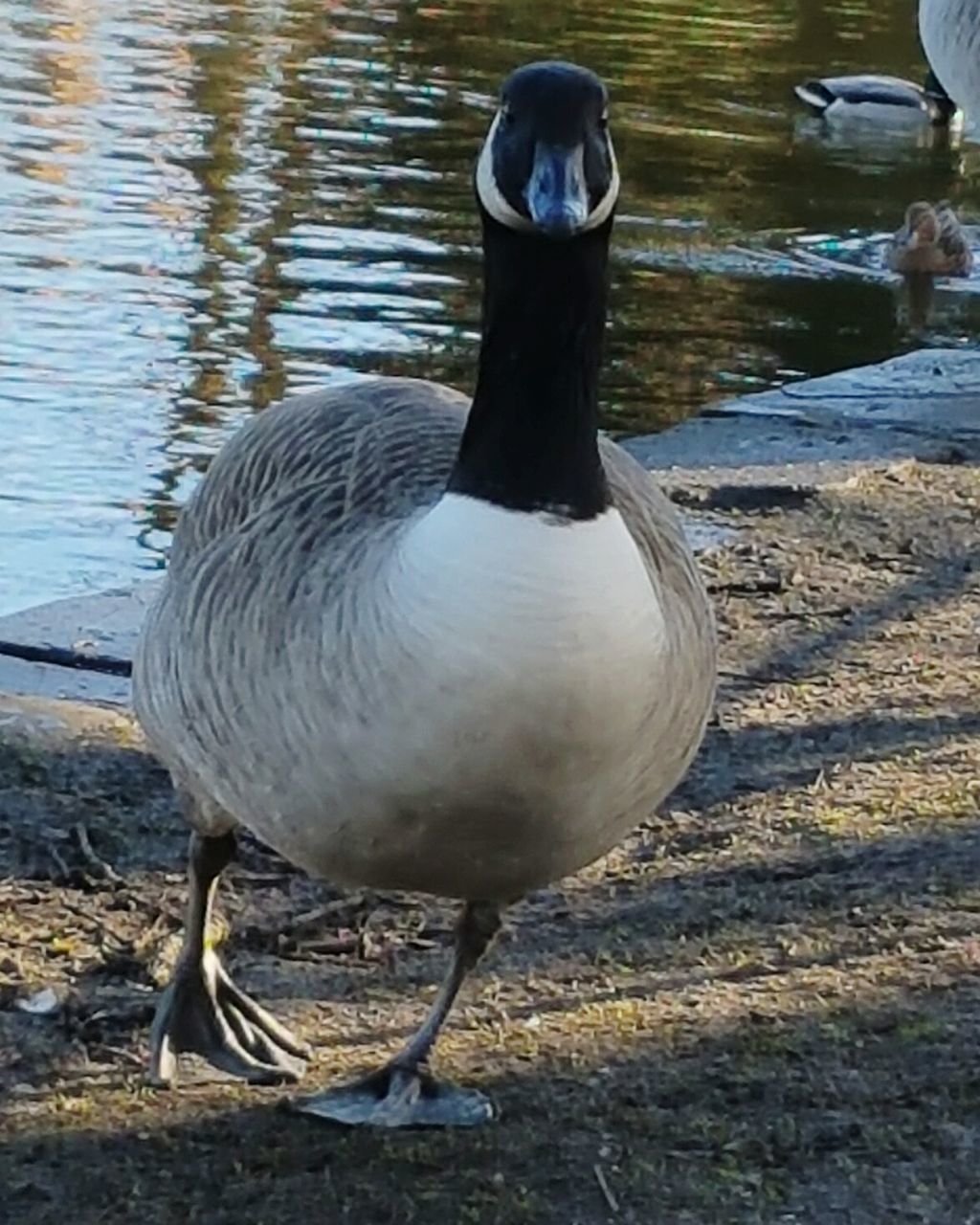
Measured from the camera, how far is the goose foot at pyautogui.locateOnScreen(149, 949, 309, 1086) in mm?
3953

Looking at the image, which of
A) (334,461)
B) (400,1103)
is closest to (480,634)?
(334,461)

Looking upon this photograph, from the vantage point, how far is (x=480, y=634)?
3.18 m

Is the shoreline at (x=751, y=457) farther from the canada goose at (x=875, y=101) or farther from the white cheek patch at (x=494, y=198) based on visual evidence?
the canada goose at (x=875, y=101)

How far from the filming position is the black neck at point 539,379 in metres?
3.32

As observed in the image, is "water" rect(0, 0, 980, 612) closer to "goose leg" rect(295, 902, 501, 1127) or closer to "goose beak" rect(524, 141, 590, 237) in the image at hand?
"goose leg" rect(295, 902, 501, 1127)

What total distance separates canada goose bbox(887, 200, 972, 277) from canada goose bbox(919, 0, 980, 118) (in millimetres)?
1056

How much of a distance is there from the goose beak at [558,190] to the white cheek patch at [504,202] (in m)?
0.07

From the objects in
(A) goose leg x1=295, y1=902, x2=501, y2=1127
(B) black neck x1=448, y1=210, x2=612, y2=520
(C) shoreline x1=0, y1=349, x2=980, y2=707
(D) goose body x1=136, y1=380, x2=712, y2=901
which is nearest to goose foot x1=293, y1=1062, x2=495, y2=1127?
(A) goose leg x1=295, y1=902, x2=501, y2=1127

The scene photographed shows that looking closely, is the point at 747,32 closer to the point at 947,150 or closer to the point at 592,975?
the point at 947,150

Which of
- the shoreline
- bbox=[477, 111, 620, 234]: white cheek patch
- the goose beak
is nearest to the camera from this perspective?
the goose beak

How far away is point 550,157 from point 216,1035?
5.07 feet

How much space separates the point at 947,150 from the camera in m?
17.7

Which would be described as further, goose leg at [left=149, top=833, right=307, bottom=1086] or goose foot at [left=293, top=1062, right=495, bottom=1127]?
goose leg at [left=149, top=833, right=307, bottom=1086]

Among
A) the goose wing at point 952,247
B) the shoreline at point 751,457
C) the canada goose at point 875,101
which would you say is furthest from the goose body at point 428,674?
the canada goose at point 875,101
